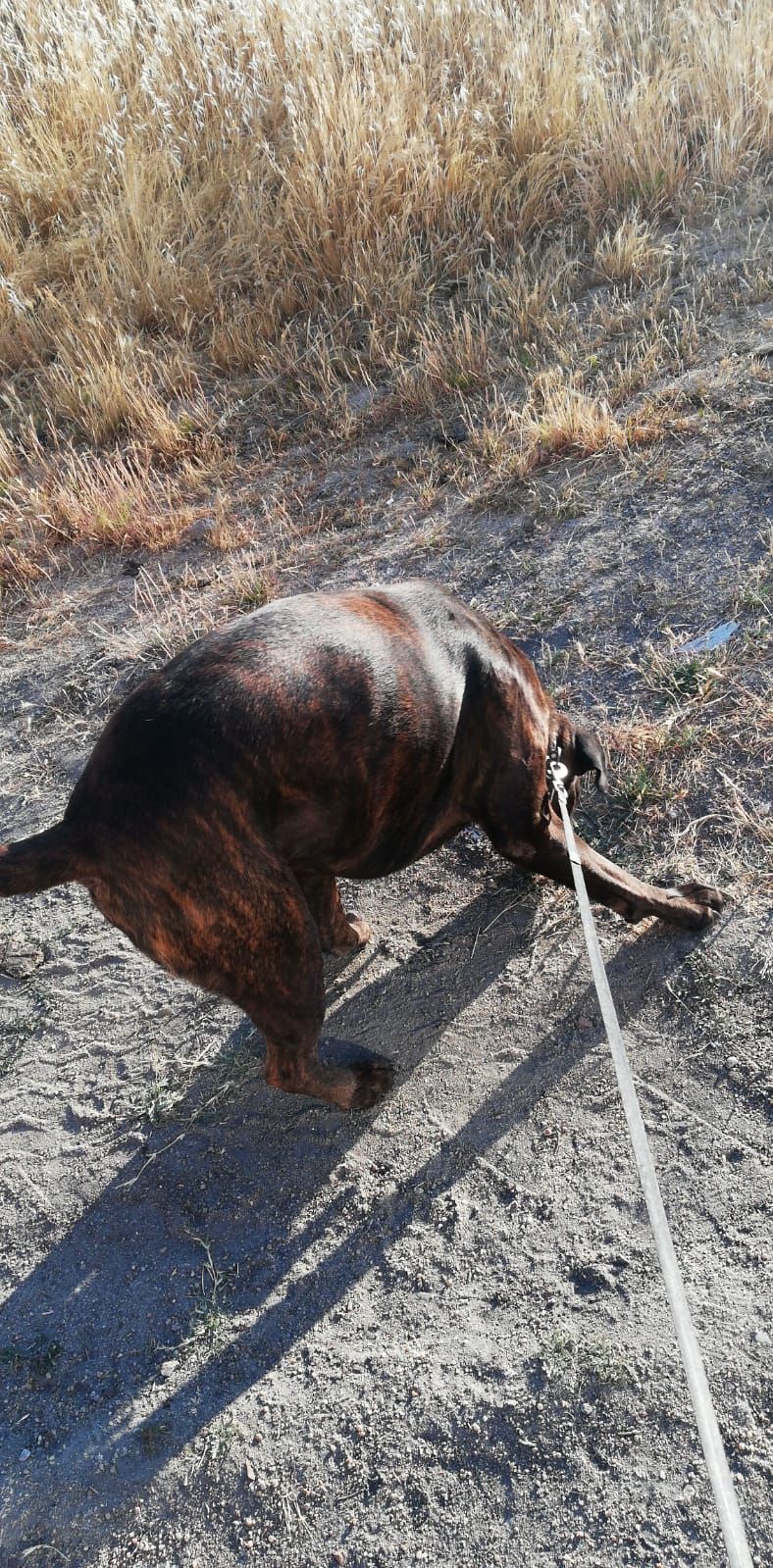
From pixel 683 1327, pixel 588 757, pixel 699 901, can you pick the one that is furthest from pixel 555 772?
pixel 683 1327

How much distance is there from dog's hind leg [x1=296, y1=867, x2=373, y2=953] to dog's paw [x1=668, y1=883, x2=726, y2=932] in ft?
3.54

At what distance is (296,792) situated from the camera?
3.02 meters

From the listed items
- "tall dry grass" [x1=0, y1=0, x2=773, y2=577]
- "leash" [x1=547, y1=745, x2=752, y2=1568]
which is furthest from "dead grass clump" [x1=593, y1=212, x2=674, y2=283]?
"leash" [x1=547, y1=745, x2=752, y2=1568]

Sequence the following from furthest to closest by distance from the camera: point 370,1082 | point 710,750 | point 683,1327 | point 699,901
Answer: point 710,750 < point 699,901 < point 370,1082 < point 683,1327

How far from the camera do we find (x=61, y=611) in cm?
598

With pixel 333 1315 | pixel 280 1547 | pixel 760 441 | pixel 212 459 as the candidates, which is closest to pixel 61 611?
pixel 212 459

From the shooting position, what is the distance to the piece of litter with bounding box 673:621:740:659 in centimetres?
468

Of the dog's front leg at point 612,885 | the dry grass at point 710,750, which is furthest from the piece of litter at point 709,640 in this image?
the dog's front leg at point 612,885

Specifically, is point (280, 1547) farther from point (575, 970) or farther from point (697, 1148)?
point (575, 970)

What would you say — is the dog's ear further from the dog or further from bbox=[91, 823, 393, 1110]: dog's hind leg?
bbox=[91, 823, 393, 1110]: dog's hind leg

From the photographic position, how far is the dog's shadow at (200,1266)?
9.36 feet

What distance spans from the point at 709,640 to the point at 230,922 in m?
2.69

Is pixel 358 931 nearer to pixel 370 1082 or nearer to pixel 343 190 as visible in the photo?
pixel 370 1082

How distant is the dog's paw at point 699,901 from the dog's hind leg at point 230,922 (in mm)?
1308
